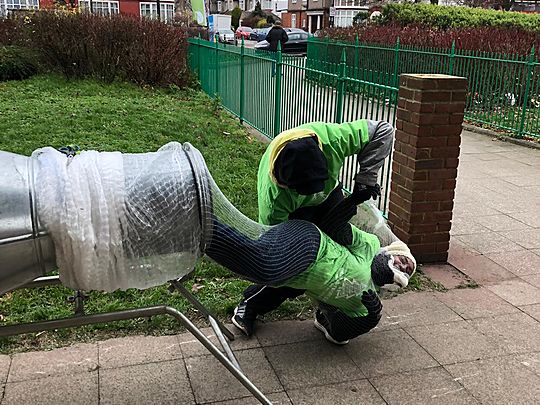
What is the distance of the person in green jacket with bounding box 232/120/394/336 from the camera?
2592 millimetres

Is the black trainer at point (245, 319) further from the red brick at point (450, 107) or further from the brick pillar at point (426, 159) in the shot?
the red brick at point (450, 107)

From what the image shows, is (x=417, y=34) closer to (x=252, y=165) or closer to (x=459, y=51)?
(x=459, y=51)

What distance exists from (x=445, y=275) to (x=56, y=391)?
269cm

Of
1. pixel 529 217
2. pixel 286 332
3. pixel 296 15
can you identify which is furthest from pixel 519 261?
pixel 296 15

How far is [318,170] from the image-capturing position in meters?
2.59

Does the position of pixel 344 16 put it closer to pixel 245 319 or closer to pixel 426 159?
pixel 426 159

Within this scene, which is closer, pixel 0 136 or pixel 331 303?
pixel 331 303

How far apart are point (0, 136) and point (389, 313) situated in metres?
5.59

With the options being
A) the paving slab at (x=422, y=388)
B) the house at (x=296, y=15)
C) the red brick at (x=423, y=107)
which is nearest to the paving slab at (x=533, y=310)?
the paving slab at (x=422, y=388)

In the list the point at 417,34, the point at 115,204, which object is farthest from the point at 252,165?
the point at 417,34

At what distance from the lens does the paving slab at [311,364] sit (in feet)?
9.87

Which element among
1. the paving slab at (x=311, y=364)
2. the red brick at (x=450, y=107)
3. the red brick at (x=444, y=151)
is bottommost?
the paving slab at (x=311, y=364)

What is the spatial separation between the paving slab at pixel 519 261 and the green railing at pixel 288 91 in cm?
104

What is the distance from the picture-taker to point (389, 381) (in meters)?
3.00
